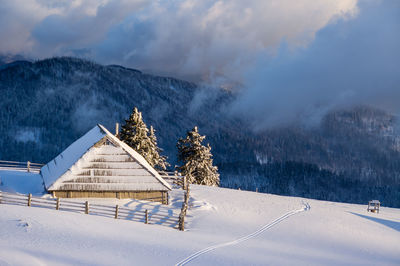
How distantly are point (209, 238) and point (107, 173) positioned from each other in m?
9.83

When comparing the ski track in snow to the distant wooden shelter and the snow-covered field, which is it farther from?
the distant wooden shelter

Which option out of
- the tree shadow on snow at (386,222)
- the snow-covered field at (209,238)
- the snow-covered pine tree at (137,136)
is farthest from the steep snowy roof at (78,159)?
the tree shadow on snow at (386,222)

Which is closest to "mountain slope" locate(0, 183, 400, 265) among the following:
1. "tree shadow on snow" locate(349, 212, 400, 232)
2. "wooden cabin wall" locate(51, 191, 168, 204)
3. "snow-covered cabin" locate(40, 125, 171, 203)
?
"tree shadow on snow" locate(349, 212, 400, 232)

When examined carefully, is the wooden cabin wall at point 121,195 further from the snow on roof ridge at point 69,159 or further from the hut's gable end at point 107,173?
the snow on roof ridge at point 69,159

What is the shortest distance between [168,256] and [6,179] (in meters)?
22.6

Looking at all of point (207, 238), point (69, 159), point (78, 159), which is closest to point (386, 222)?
point (207, 238)

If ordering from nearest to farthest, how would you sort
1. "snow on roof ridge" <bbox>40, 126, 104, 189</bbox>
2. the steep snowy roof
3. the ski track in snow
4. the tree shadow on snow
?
the ski track in snow
the steep snowy roof
"snow on roof ridge" <bbox>40, 126, 104, 189</bbox>
the tree shadow on snow

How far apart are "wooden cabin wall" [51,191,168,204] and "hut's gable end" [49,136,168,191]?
71cm

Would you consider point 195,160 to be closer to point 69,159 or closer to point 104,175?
point 104,175

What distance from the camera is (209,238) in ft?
80.1

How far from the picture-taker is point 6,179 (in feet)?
114

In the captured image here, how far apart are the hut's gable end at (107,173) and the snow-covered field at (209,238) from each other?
1729mm

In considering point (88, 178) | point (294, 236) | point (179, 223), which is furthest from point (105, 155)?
point (294, 236)

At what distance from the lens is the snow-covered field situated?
17.8 m
